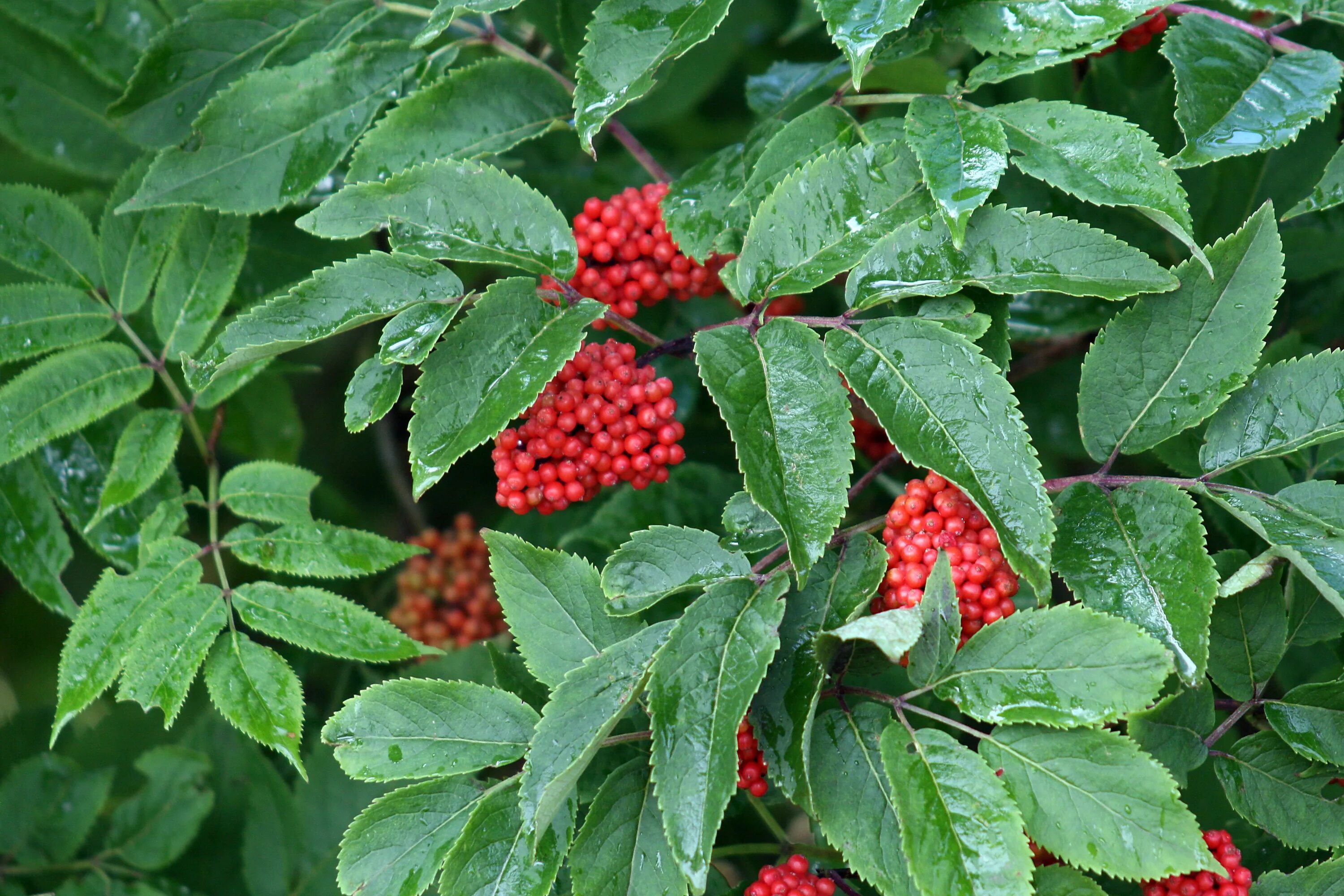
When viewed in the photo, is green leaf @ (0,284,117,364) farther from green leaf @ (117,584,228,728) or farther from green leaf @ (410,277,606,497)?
green leaf @ (410,277,606,497)

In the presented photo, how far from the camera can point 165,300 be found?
1.92 metres

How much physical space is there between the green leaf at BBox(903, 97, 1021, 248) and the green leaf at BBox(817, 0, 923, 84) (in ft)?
A: 0.09

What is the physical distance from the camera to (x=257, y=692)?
5.27 feet

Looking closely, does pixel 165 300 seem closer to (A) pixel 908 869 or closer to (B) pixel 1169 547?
(A) pixel 908 869

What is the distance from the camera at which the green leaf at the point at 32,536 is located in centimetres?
188

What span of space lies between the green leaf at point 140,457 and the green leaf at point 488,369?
0.72m

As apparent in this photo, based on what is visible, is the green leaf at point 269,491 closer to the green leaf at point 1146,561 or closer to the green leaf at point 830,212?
the green leaf at point 830,212

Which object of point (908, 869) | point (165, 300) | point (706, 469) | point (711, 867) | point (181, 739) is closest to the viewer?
point (908, 869)

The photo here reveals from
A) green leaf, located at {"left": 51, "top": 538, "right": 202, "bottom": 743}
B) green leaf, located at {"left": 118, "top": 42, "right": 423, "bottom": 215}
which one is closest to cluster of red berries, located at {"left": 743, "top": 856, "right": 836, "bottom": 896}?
green leaf, located at {"left": 51, "top": 538, "right": 202, "bottom": 743}

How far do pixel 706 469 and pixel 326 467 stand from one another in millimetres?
1639

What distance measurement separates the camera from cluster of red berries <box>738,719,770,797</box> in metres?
1.45

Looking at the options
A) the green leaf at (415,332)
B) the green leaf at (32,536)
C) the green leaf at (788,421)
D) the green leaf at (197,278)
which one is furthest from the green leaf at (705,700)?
the green leaf at (32,536)

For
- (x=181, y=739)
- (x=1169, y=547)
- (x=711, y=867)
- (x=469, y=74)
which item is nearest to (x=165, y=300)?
(x=469, y=74)

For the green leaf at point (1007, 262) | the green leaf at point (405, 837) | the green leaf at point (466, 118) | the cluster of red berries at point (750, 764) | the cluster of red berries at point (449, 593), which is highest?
the green leaf at point (466, 118)
